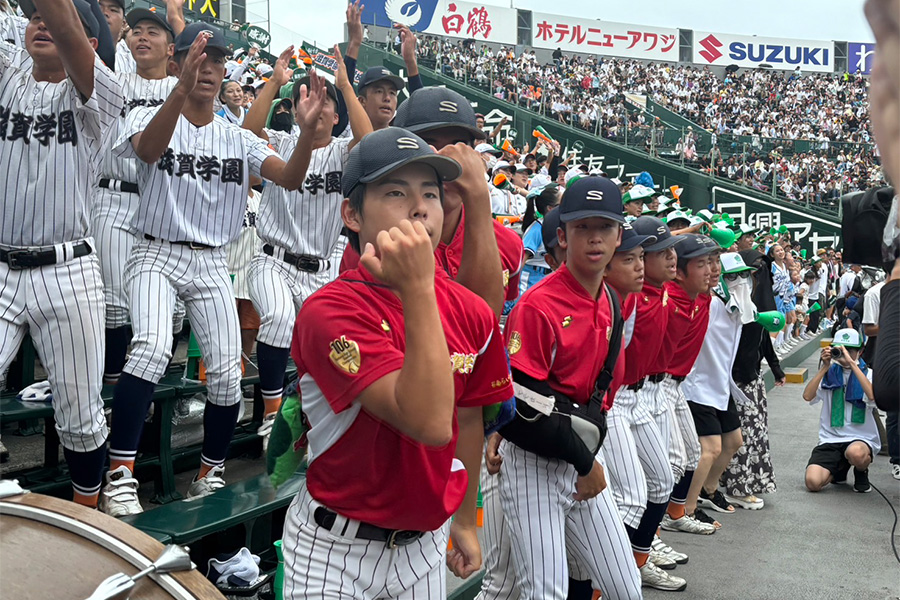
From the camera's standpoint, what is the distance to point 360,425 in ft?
7.67

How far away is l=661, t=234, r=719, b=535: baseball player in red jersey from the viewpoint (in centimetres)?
606

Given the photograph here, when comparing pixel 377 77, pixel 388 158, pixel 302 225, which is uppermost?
pixel 377 77

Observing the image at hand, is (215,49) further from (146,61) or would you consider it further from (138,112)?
(146,61)

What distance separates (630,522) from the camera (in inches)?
174

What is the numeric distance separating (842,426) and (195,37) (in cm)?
689

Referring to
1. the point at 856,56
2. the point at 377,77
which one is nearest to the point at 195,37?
the point at 377,77

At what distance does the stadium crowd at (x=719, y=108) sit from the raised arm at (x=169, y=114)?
23790 mm

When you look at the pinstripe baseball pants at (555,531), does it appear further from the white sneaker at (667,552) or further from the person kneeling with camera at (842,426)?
the person kneeling with camera at (842,426)

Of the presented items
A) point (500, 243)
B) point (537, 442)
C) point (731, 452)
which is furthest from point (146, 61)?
point (731, 452)

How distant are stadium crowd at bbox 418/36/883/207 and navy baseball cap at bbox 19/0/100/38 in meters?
24.0

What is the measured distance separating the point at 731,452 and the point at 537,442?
14.3ft

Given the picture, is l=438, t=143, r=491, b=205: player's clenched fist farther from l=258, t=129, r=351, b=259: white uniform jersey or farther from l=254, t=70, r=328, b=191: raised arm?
l=258, t=129, r=351, b=259: white uniform jersey

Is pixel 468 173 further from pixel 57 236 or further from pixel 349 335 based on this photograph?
pixel 57 236

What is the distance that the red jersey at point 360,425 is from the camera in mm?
2238
